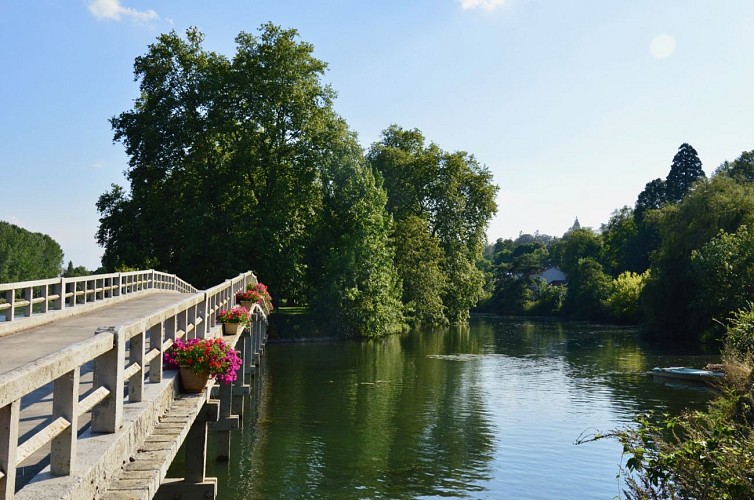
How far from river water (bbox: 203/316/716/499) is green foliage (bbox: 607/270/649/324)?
31979 mm

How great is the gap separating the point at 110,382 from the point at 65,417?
57.3 inches

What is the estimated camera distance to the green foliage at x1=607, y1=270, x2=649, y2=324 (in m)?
79.1

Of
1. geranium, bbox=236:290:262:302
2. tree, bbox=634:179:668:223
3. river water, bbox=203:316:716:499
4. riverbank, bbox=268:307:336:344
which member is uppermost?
tree, bbox=634:179:668:223

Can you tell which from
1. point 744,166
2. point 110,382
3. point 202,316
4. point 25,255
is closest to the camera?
point 110,382

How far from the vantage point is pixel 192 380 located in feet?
35.8

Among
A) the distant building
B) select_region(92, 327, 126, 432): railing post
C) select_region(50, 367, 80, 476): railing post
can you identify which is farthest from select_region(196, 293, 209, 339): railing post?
the distant building

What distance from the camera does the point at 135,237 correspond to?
53375 millimetres

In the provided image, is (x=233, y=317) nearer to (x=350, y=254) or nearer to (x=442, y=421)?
(x=442, y=421)

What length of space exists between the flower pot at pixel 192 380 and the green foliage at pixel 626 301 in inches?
2856

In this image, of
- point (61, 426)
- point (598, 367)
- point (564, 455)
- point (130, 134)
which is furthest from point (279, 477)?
point (130, 134)

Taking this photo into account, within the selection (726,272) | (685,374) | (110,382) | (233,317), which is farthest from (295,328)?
(110,382)

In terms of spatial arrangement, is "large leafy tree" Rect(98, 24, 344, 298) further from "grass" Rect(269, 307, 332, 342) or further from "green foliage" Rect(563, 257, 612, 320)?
"green foliage" Rect(563, 257, 612, 320)

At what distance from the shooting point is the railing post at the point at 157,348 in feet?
31.4

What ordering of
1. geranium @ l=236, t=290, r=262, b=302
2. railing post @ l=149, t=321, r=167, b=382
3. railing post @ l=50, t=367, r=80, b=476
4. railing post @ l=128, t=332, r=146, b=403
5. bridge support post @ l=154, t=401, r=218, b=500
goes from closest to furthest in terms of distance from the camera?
railing post @ l=50, t=367, r=80, b=476, railing post @ l=128, t=332, r=146, b=403, railing post @ l=149, t=321, r=167, b=382, bridge support post @ l=154, t=401, r=218, b=500, geranium @ l=236, t=290, r=262, b=302
